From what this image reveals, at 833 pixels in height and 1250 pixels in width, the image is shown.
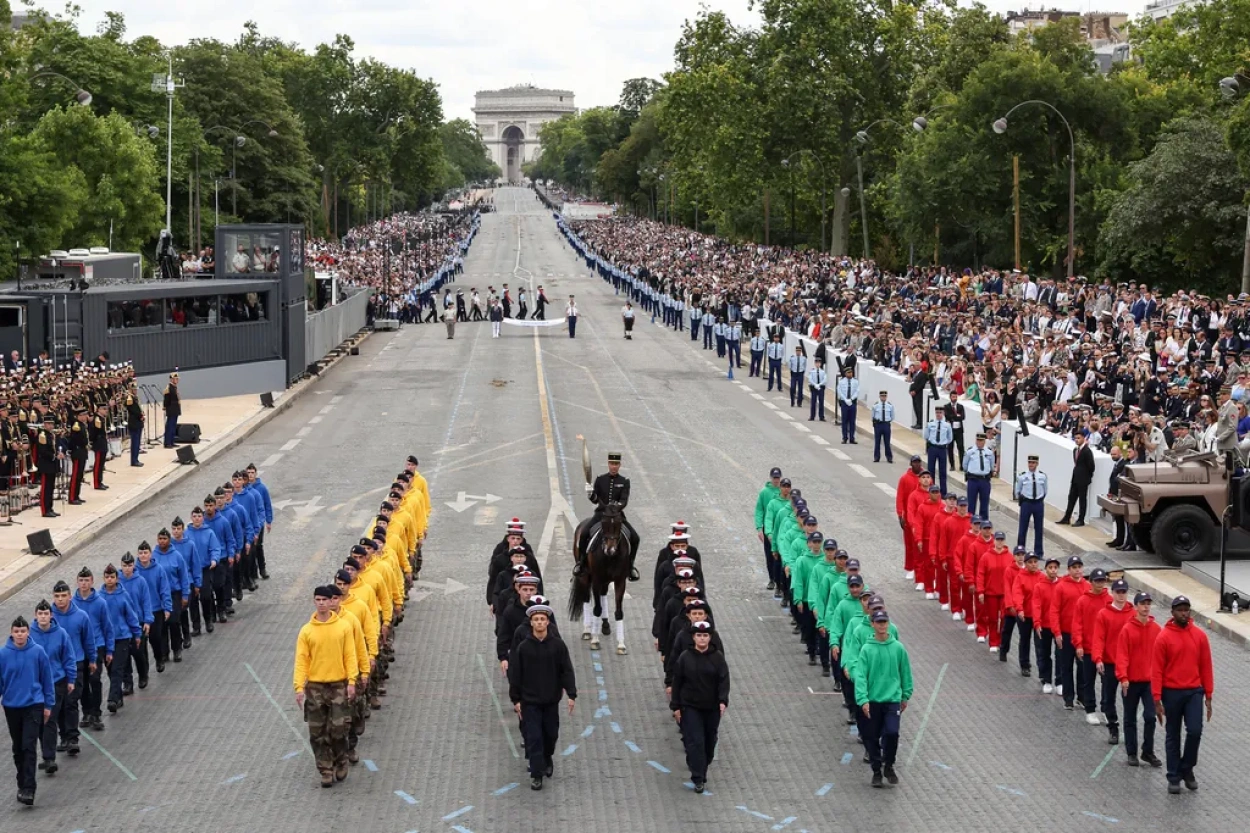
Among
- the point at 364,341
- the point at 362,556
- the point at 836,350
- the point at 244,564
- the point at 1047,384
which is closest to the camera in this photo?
the point at 362,556

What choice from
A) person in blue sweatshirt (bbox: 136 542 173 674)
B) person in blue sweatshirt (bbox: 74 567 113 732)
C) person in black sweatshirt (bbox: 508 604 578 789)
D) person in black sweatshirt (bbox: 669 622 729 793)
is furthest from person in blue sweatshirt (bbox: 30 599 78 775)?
person in black sweatshirt (bbox: 669 622 729 793)

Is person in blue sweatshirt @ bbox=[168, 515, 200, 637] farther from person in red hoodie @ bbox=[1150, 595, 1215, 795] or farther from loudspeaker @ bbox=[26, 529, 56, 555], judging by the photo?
person in red hoodie @ bbox=[1150, 595, 1215, 795]

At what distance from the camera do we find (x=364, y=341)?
2399 inches

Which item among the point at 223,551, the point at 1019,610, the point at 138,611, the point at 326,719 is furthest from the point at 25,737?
the point at 1019,610

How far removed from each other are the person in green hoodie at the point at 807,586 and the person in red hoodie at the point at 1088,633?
2.60 meters

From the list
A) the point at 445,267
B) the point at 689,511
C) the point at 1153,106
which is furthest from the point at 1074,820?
the point at 445,267

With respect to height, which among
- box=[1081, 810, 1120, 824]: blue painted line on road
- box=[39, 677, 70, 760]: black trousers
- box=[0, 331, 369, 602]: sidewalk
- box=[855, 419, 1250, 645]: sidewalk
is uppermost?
box=[39, 677, 70, 760]: black trousers

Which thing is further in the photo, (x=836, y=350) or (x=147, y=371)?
(x=836, y=350)

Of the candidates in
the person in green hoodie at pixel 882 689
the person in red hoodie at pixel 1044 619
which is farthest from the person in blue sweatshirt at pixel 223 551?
the person in red hoodie at pixel 1044 619

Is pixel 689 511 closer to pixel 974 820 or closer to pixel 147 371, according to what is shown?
pixel 974 820

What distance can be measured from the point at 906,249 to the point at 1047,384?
Answer: 57716mm

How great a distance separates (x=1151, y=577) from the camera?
74.3ft

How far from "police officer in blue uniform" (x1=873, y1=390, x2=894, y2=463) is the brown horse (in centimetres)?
1439

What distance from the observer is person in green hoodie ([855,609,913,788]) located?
46.8ft
